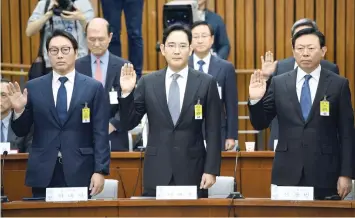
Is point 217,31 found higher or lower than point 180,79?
higher

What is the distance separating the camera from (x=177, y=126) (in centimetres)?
435

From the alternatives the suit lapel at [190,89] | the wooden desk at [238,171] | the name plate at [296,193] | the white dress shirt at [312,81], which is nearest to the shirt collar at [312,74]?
the white dress shirt at [312,81]

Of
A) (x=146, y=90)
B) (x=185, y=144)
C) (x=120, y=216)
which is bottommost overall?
(x=120, y=216)

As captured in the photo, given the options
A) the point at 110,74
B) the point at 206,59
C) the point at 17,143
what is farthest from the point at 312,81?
the point at 17,143

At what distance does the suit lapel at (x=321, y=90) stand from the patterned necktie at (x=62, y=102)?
4.00ft

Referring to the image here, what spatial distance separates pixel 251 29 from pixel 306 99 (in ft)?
11.3

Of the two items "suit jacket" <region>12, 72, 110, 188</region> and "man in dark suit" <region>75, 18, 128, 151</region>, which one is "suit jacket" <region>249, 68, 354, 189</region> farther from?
"man in dark suit" <region>75, 18, 128, 151</region>

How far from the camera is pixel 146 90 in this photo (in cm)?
442

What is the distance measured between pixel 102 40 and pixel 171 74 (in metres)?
1.14

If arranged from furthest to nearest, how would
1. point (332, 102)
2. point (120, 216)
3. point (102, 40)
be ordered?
point (102, 40), point (332, 102), point (120, 216)

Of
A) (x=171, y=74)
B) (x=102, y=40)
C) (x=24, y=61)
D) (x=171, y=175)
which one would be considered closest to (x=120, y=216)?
(x=171, y=175)

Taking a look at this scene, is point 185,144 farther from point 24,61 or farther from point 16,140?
point 24,61

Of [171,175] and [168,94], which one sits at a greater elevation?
[168,94]

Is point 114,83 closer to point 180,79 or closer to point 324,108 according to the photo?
point 180,79
